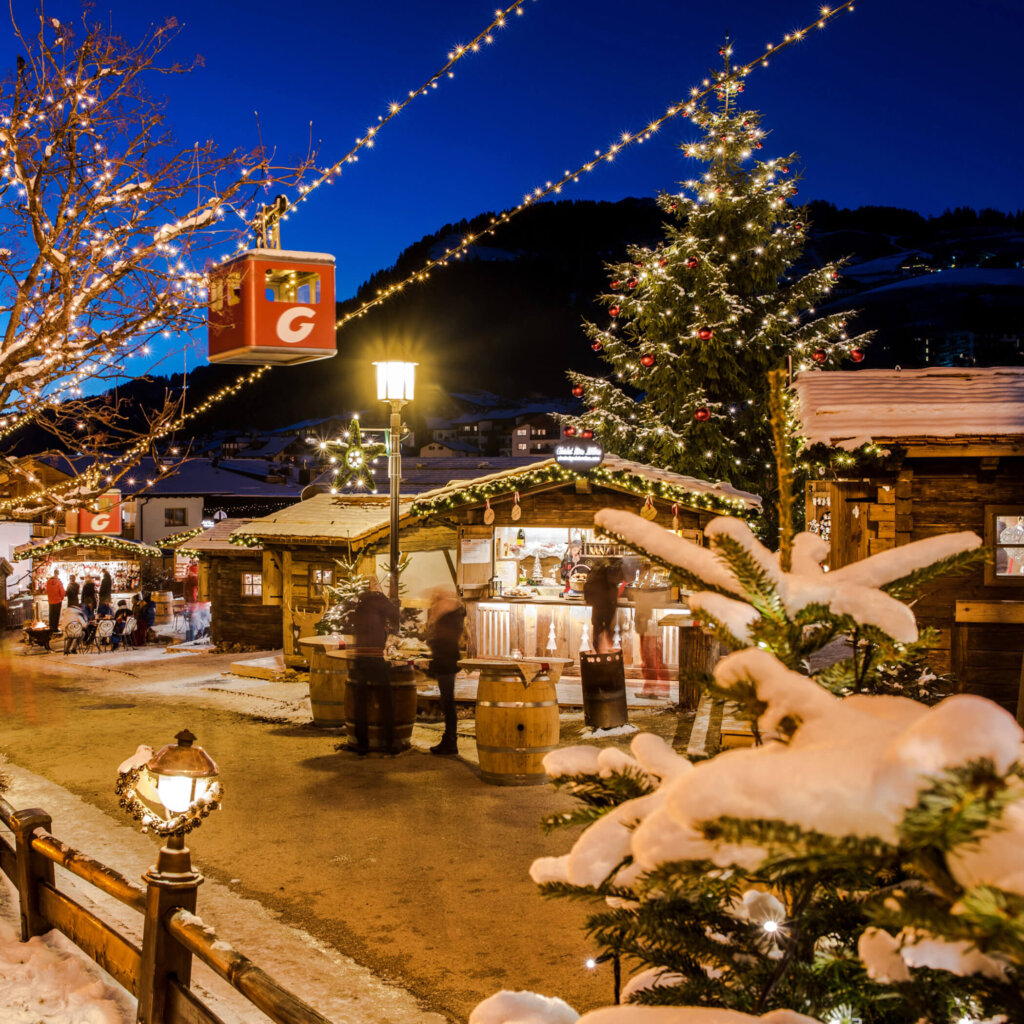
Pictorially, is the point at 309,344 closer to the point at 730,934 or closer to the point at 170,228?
the point at 170,228

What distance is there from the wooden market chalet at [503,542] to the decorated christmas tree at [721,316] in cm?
684

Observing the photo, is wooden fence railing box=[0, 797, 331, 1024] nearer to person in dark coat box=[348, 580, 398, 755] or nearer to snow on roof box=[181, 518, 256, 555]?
person in dark coat box=[348, 580, 398, 755]

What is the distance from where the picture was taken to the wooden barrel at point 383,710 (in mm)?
10945

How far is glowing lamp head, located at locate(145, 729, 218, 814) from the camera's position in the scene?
4.82 m

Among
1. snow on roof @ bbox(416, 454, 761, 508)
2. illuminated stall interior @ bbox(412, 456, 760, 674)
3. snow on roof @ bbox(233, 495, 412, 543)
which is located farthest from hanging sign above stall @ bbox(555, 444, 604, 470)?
snow on roof @ bbox(233, 495, 412, 543)

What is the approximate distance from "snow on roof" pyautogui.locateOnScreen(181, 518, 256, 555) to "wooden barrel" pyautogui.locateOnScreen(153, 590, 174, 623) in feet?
16.7

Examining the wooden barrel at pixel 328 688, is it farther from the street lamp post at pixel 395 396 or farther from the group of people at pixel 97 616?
the group of people at pixel 97 616

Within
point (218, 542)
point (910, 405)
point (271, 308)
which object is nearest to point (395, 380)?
point (271, 308)

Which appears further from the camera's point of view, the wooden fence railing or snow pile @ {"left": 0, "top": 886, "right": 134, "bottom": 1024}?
snow pile @ {"left": 0, "top": 886, "right": 134, "bottom": 1024}

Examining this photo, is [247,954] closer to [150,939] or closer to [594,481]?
[150,939]

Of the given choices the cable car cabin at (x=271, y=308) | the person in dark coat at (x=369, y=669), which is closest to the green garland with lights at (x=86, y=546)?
the person in dark coat at (x=369, y=669)

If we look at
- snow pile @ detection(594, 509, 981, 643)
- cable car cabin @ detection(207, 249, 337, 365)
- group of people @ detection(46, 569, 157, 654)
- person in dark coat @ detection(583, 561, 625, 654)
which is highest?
cable car cabin @ detection(207, 249, 337, 365)

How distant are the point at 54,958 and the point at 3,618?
28188 millimetres

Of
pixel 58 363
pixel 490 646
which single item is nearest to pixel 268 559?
pixel 490 646
